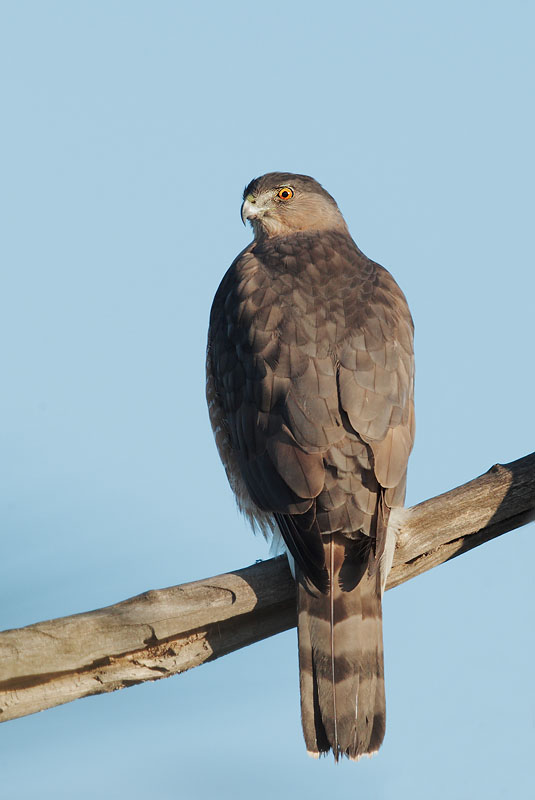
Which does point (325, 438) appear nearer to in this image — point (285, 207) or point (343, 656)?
point (343, 656)

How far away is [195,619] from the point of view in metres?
3.64

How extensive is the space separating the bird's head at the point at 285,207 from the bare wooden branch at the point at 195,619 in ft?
7.03

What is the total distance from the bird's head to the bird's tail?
95.7 inches

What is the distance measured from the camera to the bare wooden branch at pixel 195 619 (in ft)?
11.1

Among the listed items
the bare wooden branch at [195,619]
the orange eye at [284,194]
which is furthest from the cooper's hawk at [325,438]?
the orange eye at [284,194]

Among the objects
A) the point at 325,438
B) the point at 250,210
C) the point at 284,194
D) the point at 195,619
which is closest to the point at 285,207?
the point at 284,194

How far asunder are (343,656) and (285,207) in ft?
9.66

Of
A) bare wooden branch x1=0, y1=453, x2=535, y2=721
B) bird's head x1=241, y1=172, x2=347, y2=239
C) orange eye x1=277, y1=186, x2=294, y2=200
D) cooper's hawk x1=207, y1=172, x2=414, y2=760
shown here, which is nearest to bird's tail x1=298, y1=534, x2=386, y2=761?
cooper's hawk x1=207, y1=172, x2=414, y2=760

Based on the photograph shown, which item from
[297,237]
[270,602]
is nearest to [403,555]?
[270,602]

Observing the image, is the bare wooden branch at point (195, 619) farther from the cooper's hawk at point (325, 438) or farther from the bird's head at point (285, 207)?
the bird's head at point (285, 207)

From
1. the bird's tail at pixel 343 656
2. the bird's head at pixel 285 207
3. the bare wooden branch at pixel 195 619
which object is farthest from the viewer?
the bird's head at pixel 285 207

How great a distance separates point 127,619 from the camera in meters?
3.51

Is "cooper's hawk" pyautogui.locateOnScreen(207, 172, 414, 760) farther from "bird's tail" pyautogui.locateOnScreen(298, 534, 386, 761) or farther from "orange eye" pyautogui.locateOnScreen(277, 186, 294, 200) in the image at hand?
"orange eye" pyautogui.locateOnScreen(277, 186, 294, 200)

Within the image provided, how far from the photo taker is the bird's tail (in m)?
3.68
